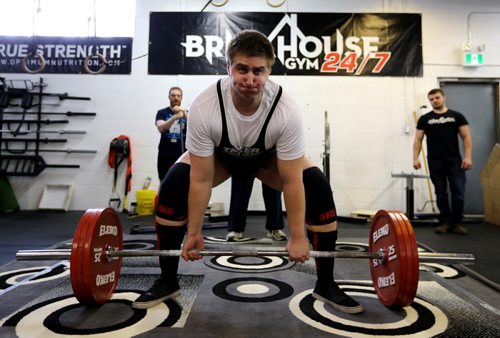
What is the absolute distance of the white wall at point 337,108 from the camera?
4.34m

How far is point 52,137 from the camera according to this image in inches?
173

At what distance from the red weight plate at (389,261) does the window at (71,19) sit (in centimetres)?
424

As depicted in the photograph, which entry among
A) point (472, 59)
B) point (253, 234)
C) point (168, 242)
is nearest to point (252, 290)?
point (168, 242)

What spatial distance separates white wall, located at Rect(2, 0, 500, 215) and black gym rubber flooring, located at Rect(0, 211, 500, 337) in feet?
7.65

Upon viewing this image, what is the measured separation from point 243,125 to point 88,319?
33.8 inches

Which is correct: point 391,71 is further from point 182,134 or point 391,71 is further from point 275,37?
point 182,134

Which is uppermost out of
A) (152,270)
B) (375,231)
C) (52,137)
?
(52,137)

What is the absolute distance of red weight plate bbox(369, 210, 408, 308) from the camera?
3.80ft

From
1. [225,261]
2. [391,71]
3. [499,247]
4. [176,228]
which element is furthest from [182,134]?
[391,71]

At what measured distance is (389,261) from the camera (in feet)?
4.14

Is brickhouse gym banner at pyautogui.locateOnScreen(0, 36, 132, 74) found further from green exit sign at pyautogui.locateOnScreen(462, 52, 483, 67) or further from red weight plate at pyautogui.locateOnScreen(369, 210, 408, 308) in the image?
green exit sign at pyautogui.locateOnScreen(462, 52, 483, 67)

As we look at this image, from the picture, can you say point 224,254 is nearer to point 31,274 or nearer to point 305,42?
point 31,274

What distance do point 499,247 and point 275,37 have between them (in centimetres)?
336

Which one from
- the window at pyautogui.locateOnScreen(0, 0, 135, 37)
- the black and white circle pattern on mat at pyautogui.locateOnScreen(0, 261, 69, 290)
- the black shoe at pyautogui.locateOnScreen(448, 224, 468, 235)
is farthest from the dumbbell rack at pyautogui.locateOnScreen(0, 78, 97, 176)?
the black shoe at pyautogui.locateOnScreen(448, 224, 468, 235)
